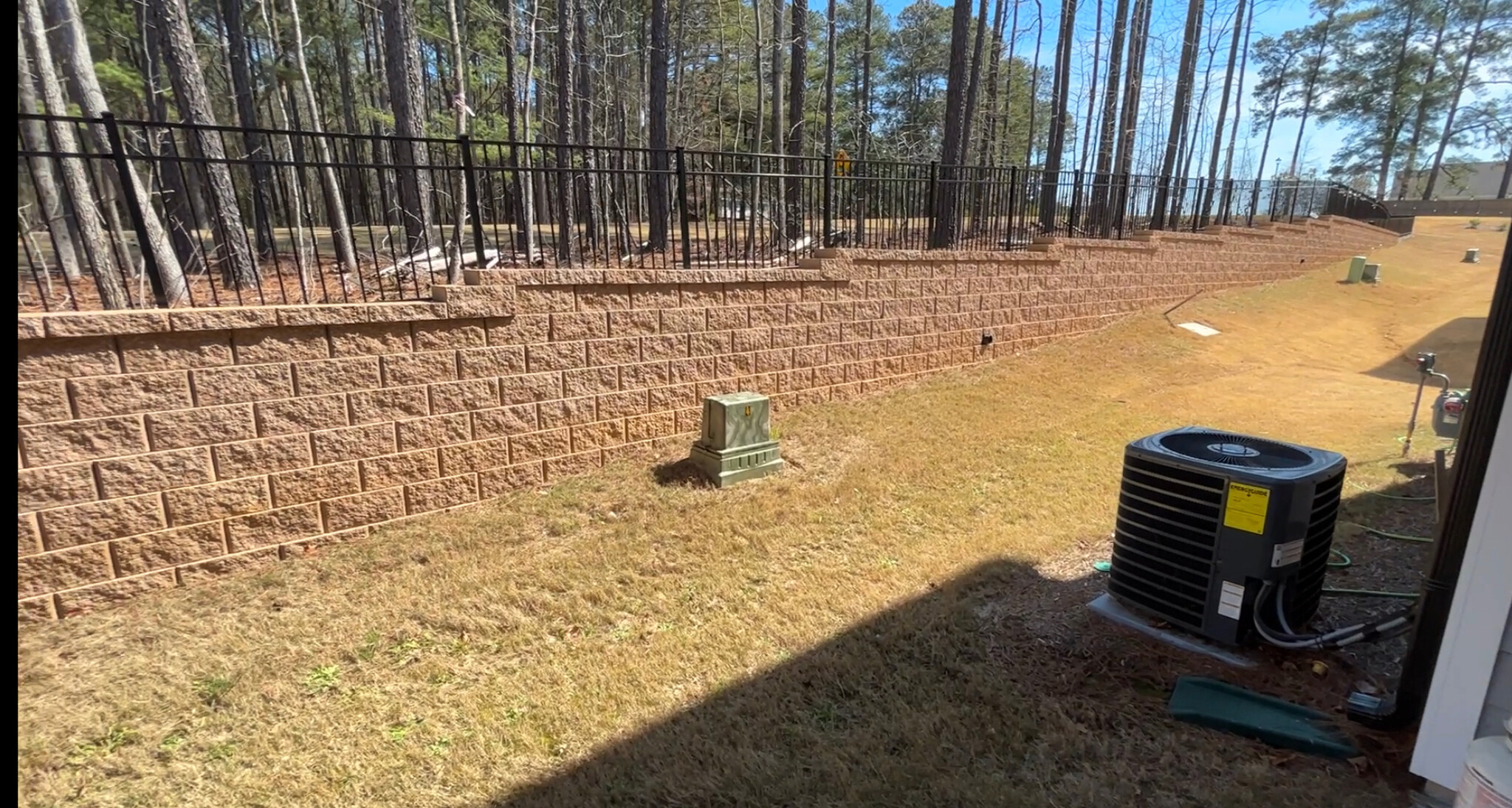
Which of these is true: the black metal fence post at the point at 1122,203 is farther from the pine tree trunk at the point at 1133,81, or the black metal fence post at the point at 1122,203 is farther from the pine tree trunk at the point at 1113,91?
the pine tree trunk at the point at 1133,81

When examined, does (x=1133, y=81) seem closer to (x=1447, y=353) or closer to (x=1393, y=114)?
(x=1447, y=353)

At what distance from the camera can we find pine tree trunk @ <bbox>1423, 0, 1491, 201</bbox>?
7.60 metres

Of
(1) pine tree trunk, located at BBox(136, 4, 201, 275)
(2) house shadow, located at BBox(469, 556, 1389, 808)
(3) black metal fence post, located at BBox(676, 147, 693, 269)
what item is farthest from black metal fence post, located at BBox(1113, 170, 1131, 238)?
(1) pine tree trunk, located at BBox(136, 4, 201, 275)

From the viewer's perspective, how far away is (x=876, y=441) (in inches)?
235

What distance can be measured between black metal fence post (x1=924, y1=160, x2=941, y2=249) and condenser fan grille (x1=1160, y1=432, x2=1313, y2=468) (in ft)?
16.8

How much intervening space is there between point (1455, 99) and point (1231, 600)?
65.6 ft

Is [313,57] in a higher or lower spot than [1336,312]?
higher

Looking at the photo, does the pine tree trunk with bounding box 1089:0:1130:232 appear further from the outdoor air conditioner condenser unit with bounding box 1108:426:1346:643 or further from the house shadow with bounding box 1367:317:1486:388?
the outdoor air conditioner condenser unit with bounding box 1108:426:1346:643

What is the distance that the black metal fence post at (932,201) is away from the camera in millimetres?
7691

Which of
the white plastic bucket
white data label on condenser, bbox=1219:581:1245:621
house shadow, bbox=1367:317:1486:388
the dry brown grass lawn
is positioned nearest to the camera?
the white plastic bucket

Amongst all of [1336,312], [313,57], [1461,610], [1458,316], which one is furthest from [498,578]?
[313,57]

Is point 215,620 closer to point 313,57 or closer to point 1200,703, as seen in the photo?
point 1200,703

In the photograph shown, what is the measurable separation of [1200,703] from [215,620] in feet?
13.9

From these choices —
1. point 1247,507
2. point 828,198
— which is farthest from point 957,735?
point 828,198
